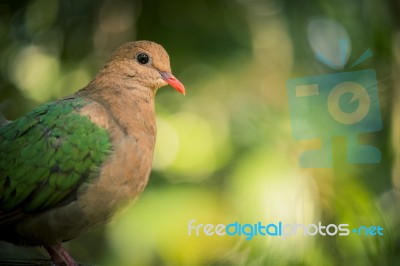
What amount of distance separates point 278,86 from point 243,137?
177mm

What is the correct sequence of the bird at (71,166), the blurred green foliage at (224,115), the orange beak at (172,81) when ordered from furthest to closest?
the blurred green foliage at (224,115)
the orange beak at (172,81)
the bird at (71,166)

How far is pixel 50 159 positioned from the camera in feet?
3.73

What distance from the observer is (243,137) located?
1.65 m

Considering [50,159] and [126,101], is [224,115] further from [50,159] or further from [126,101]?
[50,159]

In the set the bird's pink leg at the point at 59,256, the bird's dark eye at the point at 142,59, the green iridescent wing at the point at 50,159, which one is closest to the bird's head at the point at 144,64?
the bird's dark eye at the point at 142,59

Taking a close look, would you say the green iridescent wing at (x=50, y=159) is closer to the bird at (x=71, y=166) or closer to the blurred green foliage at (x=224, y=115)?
the bird at (x=71, y=166)

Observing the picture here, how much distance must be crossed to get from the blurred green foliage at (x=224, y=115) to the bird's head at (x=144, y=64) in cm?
40

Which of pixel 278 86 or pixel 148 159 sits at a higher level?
pixel 278 86

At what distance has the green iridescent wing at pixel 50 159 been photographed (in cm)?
113

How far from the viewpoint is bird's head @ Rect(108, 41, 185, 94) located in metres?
1.24

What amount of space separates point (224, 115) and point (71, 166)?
0.64m

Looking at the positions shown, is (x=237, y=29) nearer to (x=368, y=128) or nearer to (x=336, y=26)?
(x=336, y=26)

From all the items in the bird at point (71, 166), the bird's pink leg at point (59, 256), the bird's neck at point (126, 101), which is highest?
→ the bird's neck at point (126, 101)

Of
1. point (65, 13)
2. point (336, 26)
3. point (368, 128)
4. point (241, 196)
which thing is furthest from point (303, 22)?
point (65, 13)
